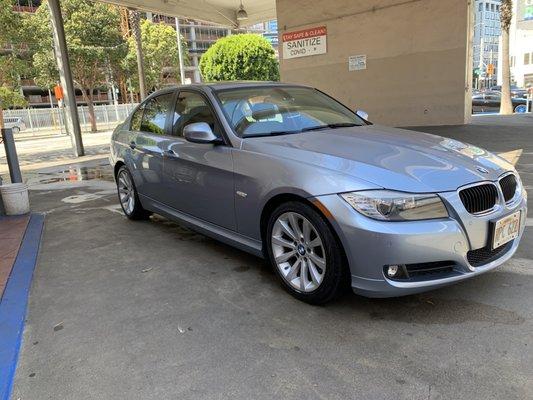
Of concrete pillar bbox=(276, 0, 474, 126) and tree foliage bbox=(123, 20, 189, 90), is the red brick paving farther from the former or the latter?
tree foliage bbox=(123, 20, 189, 90)

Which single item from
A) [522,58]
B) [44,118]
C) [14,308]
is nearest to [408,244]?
[14,308]

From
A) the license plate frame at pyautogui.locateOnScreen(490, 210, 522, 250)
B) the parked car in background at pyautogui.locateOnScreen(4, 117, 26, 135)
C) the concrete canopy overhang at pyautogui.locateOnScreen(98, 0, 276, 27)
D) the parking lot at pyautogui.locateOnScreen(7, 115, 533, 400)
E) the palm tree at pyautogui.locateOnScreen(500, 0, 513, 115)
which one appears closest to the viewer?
the parking lot at pyautogui.locateOnScreen(7, 115, 533, 400)

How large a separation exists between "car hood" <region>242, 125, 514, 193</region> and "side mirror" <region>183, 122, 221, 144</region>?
1.07ft

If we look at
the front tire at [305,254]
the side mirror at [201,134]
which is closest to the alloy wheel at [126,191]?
the side mirror at [201,134]

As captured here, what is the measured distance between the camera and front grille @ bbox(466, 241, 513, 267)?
3053mm

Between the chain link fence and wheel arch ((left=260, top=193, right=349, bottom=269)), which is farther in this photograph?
the chain link fence

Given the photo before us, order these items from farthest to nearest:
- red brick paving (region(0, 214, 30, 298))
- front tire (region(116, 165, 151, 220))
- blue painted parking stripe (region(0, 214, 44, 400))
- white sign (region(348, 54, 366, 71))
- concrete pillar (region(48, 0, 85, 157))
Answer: white sign (region(348, 54, 366, 71)), concrete pillar (region(48, 0, 85, 157)), front tire (region(116, 165, 151, 220)), red brick paving (region(0, 214, 30, 298)), blue painted parking stripe (region(0, 214, 44, 400))

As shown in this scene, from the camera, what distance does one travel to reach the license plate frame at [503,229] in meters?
3.09

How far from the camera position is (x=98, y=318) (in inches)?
137

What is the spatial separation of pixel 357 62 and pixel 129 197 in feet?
34.8

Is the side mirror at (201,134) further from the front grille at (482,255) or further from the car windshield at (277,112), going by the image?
the front grille at (482,255)

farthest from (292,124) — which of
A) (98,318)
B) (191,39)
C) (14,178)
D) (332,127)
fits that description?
(191,39)

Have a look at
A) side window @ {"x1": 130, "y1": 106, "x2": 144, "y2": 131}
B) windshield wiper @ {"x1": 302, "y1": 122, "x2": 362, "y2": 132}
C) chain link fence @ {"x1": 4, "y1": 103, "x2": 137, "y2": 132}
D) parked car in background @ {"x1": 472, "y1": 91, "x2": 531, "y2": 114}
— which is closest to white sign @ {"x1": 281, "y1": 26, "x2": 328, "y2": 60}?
side window @ {"x1": 130, "y1": 106, "x2": 144, "y2": 131}

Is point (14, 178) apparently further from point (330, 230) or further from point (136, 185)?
point (330, 230)
